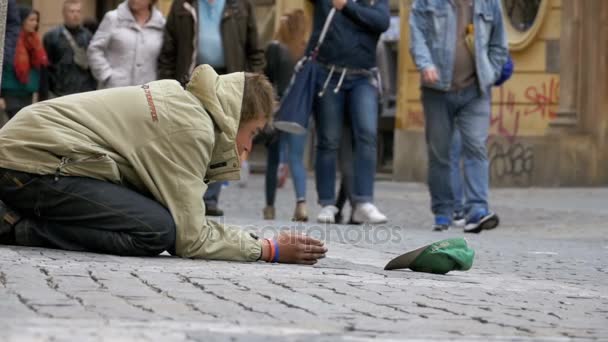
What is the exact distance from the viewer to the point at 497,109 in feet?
63.6

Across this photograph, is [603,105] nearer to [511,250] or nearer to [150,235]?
[511,250]

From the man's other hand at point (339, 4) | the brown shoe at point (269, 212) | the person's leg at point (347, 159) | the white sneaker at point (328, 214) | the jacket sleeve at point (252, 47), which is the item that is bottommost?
the brown shoe at point (269, 212)

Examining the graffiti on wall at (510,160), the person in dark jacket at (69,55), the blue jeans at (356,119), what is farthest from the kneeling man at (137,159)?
the graffiti on wall at (510,160)

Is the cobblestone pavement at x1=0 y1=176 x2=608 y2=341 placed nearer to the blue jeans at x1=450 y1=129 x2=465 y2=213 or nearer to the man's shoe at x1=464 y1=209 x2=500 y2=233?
the man's shoe at x1=464 y1=209 x2=500 y2=233

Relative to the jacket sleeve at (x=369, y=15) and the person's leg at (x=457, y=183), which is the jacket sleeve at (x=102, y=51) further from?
the person's leg at (x=457, y=183)

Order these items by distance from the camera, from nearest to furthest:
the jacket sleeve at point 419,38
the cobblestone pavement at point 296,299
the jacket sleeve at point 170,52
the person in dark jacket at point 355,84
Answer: the cobblestone pavement at point 296,299 → the jacket sleeve at point 419,38 → the person in dark jacket at point 355,84 → the jacket sleeve at point 170,52

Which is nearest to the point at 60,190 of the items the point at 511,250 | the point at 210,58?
the point at 511,250

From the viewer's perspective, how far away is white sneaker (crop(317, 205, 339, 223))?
11422mm

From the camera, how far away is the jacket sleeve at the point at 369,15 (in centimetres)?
1128

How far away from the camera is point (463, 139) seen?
11.3 metres

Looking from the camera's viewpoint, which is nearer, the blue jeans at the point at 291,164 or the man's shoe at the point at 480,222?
the man's shoe at the point at 480,222

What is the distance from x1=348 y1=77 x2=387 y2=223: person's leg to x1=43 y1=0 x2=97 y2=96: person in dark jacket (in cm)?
275

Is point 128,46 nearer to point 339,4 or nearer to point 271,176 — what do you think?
point 339,4

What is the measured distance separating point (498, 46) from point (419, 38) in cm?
54
